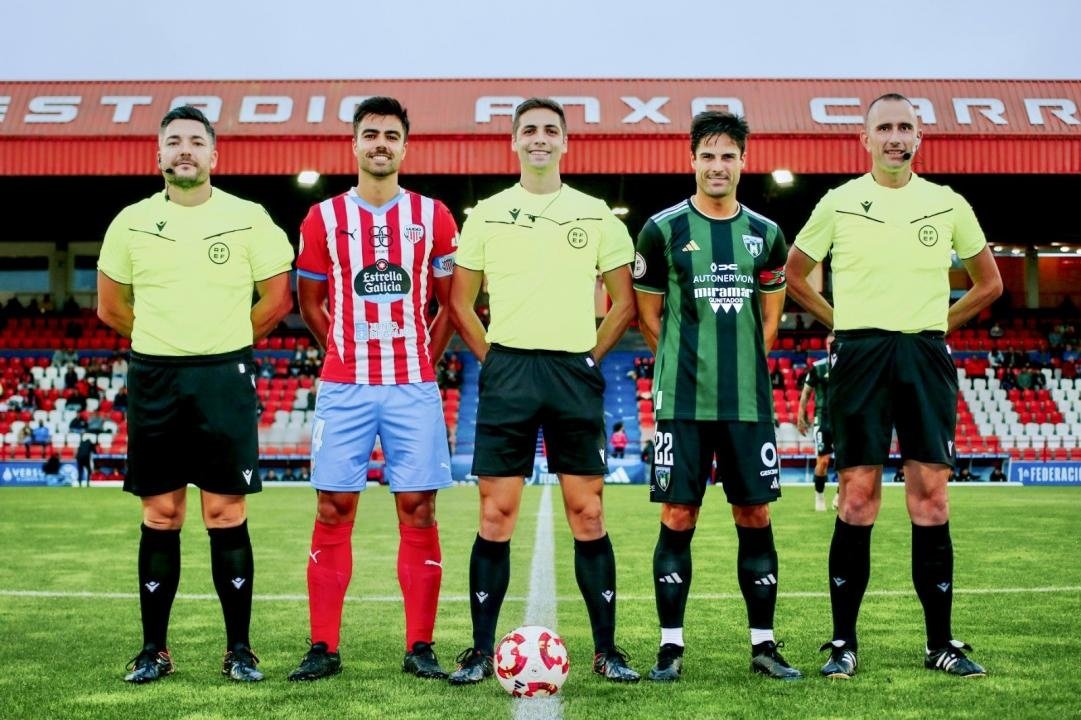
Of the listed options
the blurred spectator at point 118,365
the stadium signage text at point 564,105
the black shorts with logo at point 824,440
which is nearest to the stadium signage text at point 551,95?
the stadium signage text at point 564,105

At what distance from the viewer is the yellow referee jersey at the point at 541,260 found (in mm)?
4598

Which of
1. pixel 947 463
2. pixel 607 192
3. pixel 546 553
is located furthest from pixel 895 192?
pixel 607 192

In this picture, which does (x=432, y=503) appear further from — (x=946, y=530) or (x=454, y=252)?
(x=946, y=530)

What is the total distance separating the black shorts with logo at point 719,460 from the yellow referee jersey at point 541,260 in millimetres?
523

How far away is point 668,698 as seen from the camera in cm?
409

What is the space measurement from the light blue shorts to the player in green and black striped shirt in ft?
3.13

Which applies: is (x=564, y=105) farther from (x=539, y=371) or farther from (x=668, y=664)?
(x=668, y=664)

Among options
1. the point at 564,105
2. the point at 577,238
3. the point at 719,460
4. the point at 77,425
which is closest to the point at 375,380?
the point at 577,238

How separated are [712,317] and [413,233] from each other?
128cm

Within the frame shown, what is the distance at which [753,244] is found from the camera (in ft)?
15.4

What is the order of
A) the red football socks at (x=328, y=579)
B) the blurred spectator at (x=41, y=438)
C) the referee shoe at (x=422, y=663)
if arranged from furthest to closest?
the blurred spectator at (x=41, y=438)
the red football socks at (x=328, y=579)
the referee shoe at (x=422, y=663)

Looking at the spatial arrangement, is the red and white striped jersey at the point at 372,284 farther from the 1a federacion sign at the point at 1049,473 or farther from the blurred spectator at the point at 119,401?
the blurred spectator at the point at 119,401

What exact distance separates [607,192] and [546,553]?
67.9ft

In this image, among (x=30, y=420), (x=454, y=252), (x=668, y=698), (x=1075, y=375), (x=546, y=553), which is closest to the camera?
(x=668, y=698)
